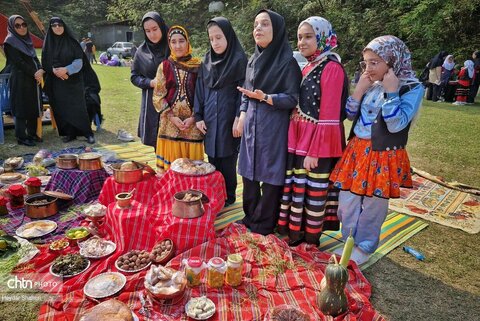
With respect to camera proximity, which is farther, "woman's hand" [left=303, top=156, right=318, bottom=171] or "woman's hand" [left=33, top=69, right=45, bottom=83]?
"woman's hand" [left=33, top=69, right=45, bottom=83]

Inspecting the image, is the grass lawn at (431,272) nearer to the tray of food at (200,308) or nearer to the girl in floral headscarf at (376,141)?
the girl in floral headscarf at (376,141)

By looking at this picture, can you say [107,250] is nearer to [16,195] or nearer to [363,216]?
[16,195]

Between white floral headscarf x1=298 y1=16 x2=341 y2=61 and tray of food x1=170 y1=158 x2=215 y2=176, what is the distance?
140 cm

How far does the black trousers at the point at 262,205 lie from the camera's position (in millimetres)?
3219

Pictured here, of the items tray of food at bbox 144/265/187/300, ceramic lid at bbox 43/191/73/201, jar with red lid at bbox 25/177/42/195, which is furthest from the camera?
jar with red lid at bbox 25/177/42/195

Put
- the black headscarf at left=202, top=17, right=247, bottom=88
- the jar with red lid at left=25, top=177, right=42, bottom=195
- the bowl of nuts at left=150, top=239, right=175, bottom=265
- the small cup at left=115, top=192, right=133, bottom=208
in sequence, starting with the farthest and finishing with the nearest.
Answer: the jar with red lid at left=25, top=177, right=42, bottom=195
the black headscarf at left=202, top=17, right=247, bottom=88
the small cup at left=115, top=192, right=133, bottom=208
the bowl of nuts at left=150, top=239, right=175, bottom=265

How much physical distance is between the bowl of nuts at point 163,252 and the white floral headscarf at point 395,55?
2094 mm

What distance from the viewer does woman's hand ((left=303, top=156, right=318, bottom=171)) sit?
9.33 ft

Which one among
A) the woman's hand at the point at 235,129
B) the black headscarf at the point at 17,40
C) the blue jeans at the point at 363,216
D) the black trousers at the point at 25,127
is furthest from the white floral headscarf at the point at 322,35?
the black trousers at the point at 25,127

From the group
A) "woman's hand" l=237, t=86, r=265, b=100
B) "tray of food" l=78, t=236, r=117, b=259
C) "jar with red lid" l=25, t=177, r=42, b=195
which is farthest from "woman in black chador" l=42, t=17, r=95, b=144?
"woman's hand" l=237, t=86, r=265, b=100

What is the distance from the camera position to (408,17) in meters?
15.4

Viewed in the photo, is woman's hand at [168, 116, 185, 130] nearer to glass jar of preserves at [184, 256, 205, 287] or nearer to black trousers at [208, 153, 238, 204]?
black trousers at [208, 153, 238, 204]

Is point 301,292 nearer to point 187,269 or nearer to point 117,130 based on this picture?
→ point 187,269

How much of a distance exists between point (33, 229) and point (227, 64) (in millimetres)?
2293
